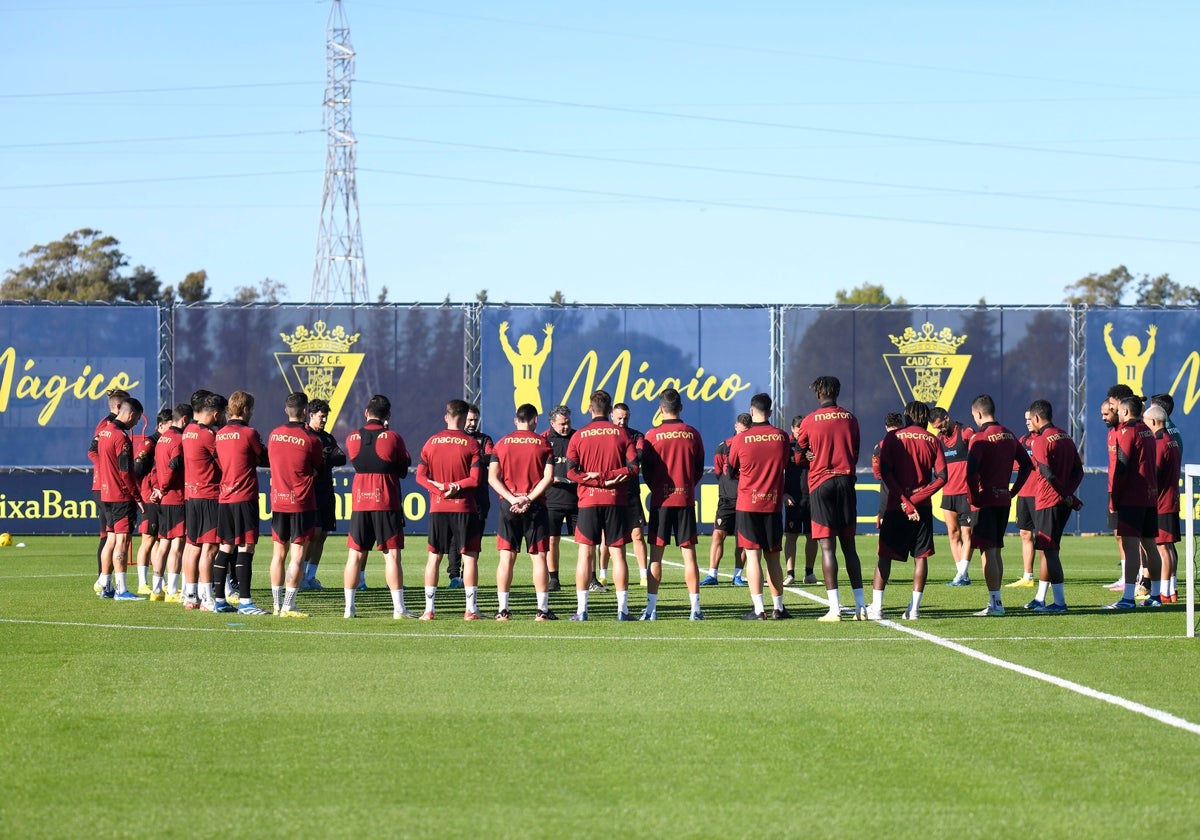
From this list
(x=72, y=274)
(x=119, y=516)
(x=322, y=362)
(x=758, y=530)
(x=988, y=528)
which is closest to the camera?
(x=758, y=530)

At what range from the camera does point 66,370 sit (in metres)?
31.2

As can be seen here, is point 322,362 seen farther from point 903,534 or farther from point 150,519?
point 903,534

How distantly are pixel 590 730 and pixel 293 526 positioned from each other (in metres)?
6.60

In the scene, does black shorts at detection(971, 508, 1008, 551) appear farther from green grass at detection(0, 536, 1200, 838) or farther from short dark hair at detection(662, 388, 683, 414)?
short dark hair at detection(662, 388, 683, 414)

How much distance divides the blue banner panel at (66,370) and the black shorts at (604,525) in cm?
1958

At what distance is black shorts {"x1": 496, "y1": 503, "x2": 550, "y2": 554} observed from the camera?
44.7ft

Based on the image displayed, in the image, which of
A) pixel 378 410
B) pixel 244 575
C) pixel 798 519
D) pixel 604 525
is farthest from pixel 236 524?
pixel 798 519

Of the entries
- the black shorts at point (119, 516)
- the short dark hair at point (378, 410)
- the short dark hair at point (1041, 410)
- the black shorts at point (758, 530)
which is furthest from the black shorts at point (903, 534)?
the black shorts at point (119, 516)

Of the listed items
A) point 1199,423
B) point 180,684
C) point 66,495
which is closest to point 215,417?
point 180,684

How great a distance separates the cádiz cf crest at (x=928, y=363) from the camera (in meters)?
32.3

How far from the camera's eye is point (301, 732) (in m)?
7.84

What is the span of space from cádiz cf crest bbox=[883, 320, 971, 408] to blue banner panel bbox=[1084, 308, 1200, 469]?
270cm

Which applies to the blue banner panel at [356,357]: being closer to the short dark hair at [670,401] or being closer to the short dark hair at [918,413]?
the short dark hair at [670,401]

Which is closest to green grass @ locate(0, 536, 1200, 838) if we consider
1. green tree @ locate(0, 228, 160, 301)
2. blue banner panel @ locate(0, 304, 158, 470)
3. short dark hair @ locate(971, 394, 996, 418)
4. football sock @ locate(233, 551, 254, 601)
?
football sock @ locate(233, 551, 254, 601)
